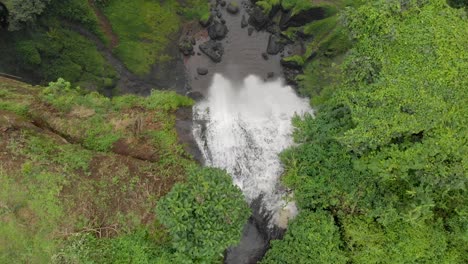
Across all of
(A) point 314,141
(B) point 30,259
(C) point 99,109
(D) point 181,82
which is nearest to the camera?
(B) point 30,259

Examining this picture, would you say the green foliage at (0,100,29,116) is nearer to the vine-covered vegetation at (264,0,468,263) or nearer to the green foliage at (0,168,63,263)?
the green foliage at (0,168,63,263)

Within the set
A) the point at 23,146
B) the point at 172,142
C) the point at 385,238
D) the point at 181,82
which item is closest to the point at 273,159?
the point at 172,142

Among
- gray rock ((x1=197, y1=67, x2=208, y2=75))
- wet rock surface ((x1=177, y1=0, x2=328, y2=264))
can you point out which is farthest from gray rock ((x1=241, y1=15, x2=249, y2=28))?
gray rock ((x1=197, y1=67, x2=208, y2=75))

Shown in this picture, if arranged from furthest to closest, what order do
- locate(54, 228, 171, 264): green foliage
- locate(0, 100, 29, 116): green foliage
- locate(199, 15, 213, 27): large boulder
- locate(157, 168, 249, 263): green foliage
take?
locate(199, 15, 213, 27): large boulder, locate(0, 100, 29, 116): green foliage, locate(54, 228, 171, 264): green foliage, locate(157, 168, 249, 263): green foliage

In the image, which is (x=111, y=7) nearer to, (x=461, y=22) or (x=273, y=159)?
(x=273, y=159)

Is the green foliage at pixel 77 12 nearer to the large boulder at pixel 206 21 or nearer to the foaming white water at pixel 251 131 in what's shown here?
the large boulder at pixel 206 21

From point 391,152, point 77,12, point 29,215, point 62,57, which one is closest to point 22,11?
point 62,57
